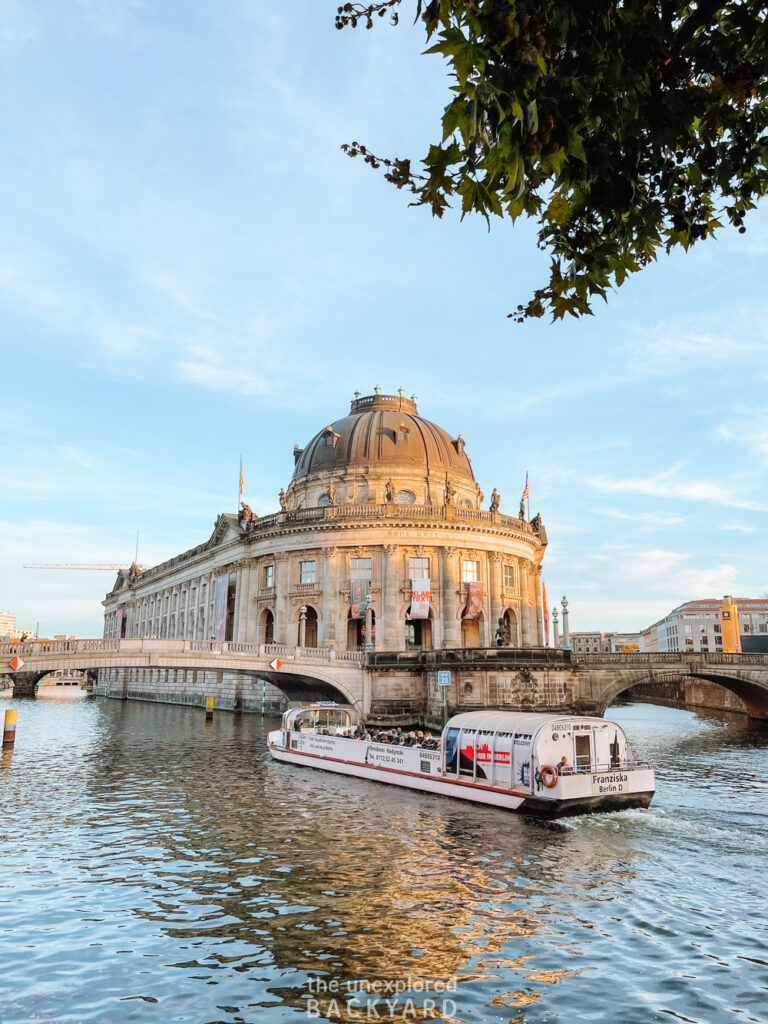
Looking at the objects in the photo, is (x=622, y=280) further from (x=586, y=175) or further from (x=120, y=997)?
(x=120, y=997)

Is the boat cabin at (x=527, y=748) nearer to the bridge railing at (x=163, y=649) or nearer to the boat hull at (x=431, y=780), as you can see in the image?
the boat hull at (x=431, y=780)

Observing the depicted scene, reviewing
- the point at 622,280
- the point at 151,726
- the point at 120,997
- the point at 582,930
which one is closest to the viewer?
the point at 622,280

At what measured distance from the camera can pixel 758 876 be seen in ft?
61.8

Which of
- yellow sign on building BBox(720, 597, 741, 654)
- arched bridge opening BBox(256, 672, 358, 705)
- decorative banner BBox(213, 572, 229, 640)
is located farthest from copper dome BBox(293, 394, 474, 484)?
yellow sign on building BBox(720, 597, 741, 654)

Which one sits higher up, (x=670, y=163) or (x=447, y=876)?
(x=670, y=163)

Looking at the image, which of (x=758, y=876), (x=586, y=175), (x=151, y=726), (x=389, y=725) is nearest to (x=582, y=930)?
(x=758, y=876)

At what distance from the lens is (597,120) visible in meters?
5.45

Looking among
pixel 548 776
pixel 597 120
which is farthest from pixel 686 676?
pixel 597 120

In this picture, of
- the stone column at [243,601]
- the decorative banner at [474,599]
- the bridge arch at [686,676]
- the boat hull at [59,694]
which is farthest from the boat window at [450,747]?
the boat hull at [59,694]

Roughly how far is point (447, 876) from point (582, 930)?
436cm

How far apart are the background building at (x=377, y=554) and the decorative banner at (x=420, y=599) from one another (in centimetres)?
10

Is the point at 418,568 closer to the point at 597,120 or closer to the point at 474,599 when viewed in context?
the point at 474,599

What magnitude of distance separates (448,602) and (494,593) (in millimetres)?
5420

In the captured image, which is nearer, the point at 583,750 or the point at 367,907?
the point at 367,907
